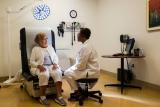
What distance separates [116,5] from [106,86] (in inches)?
84.6

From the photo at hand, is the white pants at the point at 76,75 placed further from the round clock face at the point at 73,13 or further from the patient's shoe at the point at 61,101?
the round clock face at the point at 73,13

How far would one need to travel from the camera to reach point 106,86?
4621 millimetres

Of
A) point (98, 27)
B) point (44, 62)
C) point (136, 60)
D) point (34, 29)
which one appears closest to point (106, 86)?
point (136, 60)

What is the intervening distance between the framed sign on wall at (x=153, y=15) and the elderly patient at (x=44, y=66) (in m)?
1.97

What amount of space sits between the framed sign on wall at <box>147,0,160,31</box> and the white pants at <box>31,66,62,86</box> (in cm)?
201

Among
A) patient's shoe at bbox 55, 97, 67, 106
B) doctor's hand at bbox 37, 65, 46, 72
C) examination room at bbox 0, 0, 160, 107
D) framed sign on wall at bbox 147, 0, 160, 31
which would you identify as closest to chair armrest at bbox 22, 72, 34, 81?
examination room at bbox 0, 0, 160, 107

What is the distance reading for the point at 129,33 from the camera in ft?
16.6

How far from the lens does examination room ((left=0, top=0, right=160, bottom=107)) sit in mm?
3559

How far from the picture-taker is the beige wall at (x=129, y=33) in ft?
14.2

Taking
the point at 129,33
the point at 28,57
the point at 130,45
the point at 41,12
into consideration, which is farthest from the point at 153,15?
the point at 41,12

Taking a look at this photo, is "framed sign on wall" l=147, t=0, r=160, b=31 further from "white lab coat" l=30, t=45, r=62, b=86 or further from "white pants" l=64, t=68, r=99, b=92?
"white lab coat" l=30, t=45, r=62, b=86

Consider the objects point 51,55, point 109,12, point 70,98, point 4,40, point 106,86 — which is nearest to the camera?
point 70,98

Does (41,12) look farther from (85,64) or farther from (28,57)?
(85,64)

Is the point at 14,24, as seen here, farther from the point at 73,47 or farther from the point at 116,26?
the point at 116,26
